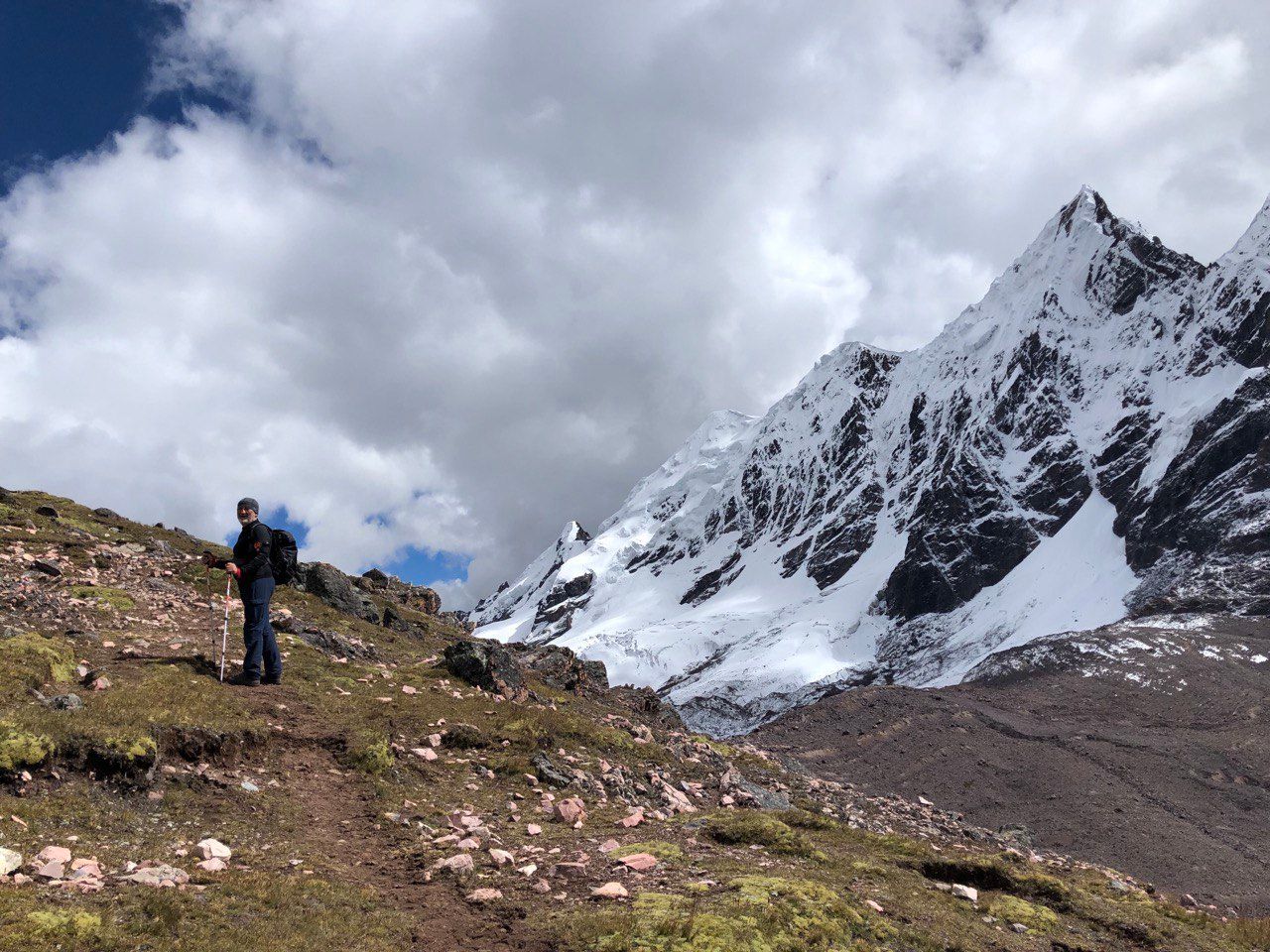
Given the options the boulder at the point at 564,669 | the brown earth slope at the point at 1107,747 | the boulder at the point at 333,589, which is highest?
the boulder at the point at 333,589

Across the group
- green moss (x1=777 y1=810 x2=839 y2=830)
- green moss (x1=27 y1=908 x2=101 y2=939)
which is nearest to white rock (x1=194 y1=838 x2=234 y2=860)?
green moss (x1=27 y1=908 x2=101 y2=939)

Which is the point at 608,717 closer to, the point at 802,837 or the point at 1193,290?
the point at 802,837

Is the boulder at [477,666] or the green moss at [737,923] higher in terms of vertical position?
the boulder at [477,666]

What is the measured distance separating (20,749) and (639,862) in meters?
7.63

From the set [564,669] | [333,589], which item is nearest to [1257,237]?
[564,669]

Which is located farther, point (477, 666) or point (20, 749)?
point (477, 666)

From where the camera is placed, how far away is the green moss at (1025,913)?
9047 mm

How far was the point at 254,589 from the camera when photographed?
15086 millimetres

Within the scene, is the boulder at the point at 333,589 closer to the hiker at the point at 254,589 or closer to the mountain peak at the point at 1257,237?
the hiker at the point at 254,589

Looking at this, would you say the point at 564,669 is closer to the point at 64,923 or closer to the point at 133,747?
the point at 133,747

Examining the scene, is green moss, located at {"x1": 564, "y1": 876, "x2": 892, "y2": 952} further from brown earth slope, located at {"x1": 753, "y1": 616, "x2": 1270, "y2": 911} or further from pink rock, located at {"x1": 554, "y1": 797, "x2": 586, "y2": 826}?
brown earth slope, located at {"x1": 753, "y1": 616, "x2": 1270, "y2": 911}

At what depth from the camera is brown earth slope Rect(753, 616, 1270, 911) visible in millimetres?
44219

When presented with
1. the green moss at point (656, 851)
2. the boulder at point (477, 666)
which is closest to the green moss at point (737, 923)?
the green moss at point (656, 851)

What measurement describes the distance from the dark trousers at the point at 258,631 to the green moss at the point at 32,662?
9.49 feet
